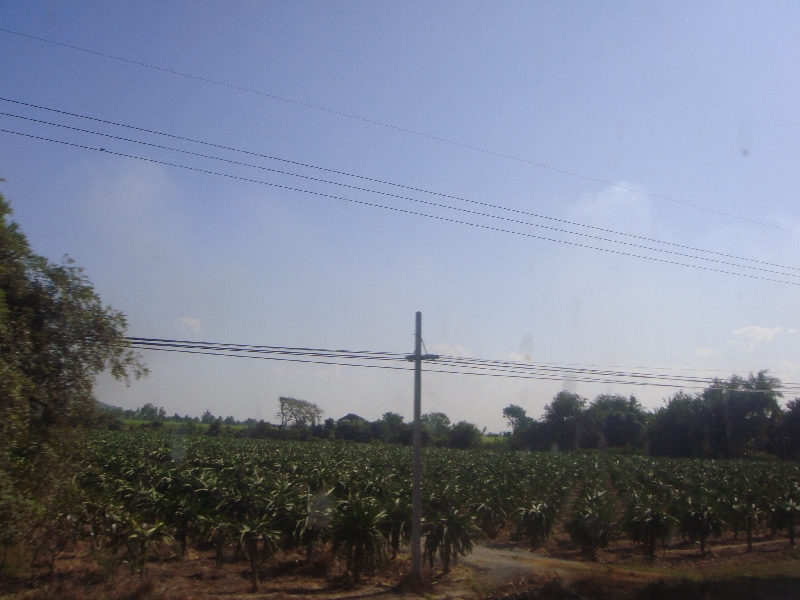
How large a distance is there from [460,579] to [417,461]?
357cm

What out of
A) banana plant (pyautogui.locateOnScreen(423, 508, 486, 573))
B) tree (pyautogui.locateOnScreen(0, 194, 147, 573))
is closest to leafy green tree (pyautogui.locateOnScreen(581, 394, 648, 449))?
banana plant (pyautogui.locateOnScreen(423, 508, 486, 573))

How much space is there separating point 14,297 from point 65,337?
122 cm

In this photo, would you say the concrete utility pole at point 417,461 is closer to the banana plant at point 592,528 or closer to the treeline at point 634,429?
the banana plant at point 592,528

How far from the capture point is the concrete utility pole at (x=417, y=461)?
12984 mm

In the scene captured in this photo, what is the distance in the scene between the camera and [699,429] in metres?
72.6

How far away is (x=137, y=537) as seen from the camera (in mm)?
12438

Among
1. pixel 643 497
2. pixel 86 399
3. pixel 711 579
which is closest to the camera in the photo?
pixel 86 399

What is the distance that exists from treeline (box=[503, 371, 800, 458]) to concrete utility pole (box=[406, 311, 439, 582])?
63047 millimetres

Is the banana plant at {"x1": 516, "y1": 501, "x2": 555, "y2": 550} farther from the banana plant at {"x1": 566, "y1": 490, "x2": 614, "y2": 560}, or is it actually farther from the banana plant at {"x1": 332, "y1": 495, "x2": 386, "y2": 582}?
the banana plant at {"x1": 332, "y1": 495, "x2": 386, "y2": 582}

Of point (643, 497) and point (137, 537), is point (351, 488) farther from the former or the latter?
point (643, 497)

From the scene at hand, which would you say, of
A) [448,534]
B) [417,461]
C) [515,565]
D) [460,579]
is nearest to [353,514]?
[417,461]

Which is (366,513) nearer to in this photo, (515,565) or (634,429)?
(515,565)

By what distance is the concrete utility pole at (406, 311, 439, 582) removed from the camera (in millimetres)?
12984

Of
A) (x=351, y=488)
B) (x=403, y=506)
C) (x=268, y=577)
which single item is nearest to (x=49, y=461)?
(x=268, y=577)
